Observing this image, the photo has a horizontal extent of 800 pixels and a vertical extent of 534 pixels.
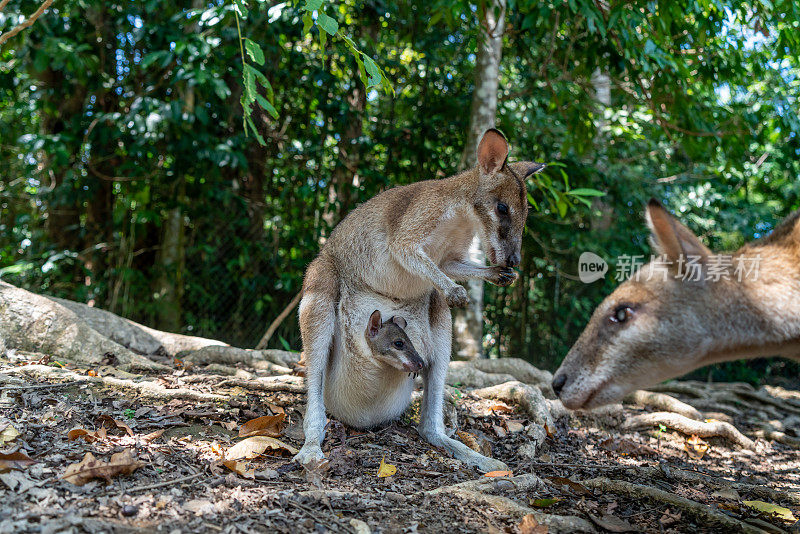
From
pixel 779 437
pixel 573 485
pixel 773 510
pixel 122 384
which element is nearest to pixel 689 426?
pixel 779 437

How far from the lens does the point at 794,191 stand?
9992mm

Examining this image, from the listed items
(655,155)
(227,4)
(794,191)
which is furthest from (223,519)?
(794,191)

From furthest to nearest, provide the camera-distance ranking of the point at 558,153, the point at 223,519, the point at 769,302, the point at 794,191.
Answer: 1. the point at 794,191
2. the point at 558,153
3. the point at 769,302
4. the point at 223,519

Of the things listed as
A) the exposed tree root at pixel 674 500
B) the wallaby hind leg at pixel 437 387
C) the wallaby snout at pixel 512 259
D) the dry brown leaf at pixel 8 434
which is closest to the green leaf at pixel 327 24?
the wallaby snout at pixel 512 259

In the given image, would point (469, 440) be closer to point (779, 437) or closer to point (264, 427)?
point (264, 427)

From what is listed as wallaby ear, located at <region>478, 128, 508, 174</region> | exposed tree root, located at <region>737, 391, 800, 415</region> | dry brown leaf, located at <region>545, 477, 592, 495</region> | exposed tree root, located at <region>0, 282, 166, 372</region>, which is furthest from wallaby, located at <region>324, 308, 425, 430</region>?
exposed tree root, located at <region>737, 391, 800, 415</region>

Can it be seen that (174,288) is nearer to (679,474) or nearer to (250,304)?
(250,304)

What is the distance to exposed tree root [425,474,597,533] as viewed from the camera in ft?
7.98

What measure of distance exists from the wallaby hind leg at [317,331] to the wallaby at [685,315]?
1336 millimetres

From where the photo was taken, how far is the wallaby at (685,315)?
3.00 metres

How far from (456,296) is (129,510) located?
6.19ft

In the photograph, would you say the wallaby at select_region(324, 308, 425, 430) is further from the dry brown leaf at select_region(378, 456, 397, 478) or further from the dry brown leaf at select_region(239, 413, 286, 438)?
the dry brown leaf at select_region(378, 456, 397, 478)

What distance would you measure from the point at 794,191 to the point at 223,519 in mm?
10815

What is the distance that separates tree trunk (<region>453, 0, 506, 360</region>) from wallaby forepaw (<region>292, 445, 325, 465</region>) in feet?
11.8
